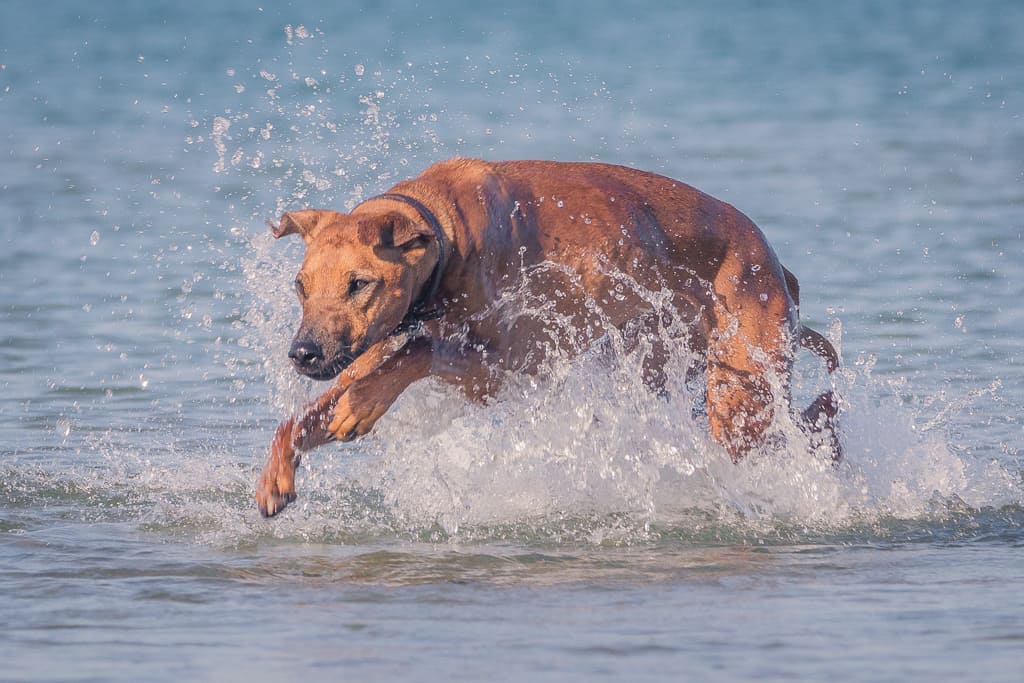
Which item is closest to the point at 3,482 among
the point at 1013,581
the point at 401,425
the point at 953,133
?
the point at 401,425

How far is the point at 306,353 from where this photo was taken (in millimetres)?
5461

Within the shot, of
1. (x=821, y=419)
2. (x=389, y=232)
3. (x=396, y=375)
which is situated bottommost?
(x=821, y=419)

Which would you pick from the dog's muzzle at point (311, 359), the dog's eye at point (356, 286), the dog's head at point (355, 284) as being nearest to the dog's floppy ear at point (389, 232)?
the dog's head at point (355, 284)

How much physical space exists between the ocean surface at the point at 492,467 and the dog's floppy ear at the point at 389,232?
966 mm

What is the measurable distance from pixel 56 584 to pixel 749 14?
32.7 meters

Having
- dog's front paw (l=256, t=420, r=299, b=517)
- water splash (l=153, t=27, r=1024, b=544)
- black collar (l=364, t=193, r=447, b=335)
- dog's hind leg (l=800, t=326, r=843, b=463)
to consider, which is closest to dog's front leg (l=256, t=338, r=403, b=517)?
dog's front paw (l=256, t=420, r=299, b=517)

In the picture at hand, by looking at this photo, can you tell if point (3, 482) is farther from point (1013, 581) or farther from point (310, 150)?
point (310, 150)

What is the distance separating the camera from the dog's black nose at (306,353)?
17.9 ft

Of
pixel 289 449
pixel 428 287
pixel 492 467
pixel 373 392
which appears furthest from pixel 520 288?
pixel 289 449

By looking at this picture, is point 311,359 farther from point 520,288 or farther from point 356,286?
point 520,288

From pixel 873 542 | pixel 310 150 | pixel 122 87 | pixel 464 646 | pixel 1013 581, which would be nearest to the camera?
pixel 464 646

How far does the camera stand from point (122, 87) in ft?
81.0

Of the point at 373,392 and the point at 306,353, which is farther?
the point at 373,392

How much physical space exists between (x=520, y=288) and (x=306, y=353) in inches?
44.6
